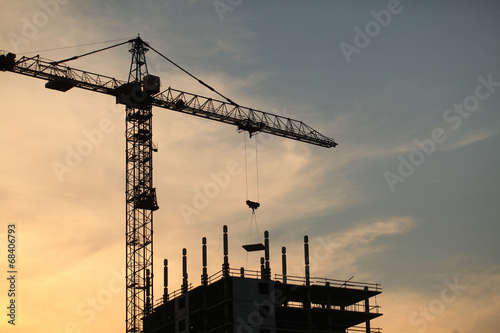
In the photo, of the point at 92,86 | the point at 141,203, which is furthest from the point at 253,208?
the point at 92,86

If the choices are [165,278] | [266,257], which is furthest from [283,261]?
[165,278]

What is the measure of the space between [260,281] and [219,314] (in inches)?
268

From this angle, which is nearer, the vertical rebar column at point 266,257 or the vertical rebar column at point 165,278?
the vertical rebar column at point 266,257

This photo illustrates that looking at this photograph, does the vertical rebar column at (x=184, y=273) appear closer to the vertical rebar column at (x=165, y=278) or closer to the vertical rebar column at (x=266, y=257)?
the vertical rebar column at (x=165, y=278)

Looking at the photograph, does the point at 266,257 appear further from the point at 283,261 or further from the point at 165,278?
the point at 165,278

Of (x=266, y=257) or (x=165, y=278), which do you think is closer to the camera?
(x=266, y=257)

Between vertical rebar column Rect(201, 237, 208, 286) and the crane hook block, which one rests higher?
A: the crane hook block

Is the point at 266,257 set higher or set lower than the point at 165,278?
lower

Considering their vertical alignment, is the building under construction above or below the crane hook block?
below

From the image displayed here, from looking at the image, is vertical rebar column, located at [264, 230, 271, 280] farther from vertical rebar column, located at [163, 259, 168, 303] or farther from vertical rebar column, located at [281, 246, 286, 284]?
vertical rebar column, located at [163, 259, 168, 303]

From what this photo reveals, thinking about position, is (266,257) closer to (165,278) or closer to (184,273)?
(184,273)

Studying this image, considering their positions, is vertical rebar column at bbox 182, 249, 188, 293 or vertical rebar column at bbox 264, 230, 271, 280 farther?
vertical rebar column at bbox 182, 249, 188, 293

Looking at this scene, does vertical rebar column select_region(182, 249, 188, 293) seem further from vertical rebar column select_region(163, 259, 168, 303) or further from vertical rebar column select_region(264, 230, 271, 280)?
vertical rebar column select_region(264, 230, 271, 280)

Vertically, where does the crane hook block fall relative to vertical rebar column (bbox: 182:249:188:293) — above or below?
above
